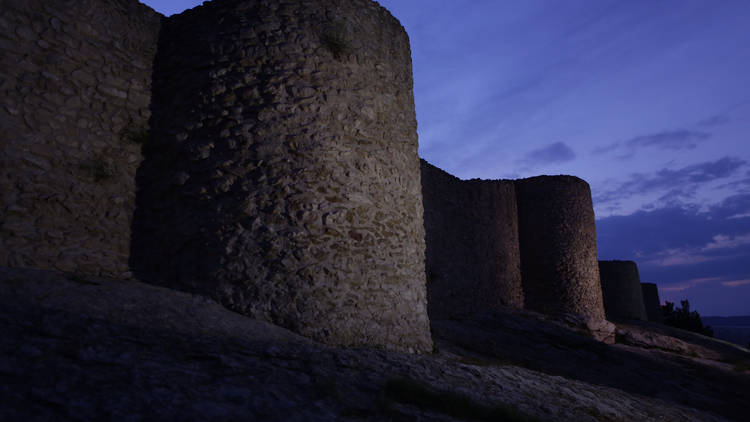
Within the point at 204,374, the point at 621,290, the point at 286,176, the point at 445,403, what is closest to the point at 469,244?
the point at 286,176

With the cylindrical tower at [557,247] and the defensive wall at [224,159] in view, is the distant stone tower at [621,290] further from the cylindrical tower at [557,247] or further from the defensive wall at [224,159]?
the defensive wall at [224,159]

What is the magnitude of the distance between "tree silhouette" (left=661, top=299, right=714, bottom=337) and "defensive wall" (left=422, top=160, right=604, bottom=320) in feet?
57.4

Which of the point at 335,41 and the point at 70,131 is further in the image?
the point at 335,41

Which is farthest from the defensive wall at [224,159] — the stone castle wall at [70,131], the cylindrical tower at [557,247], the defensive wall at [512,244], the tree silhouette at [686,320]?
the tree silhouette at [686,320]

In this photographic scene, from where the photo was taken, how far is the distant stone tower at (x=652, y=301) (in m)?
27.6

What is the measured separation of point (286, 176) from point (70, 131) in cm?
250

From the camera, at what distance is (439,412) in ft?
10.7

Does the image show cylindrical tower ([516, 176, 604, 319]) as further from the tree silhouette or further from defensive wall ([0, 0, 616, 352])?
the tree silhouette

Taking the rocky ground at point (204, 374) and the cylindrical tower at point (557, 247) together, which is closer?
the rocky ground at point (204, 374)

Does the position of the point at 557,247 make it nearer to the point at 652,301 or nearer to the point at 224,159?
the point at 224,159

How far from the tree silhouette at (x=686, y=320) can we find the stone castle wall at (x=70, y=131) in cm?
3291

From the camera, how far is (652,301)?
28.0 meters

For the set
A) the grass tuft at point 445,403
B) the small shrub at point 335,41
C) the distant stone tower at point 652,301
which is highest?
the small shrub at point 335,41

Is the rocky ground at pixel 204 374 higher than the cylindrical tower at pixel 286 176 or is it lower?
lower
